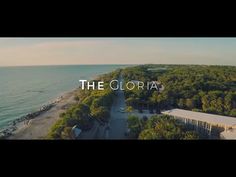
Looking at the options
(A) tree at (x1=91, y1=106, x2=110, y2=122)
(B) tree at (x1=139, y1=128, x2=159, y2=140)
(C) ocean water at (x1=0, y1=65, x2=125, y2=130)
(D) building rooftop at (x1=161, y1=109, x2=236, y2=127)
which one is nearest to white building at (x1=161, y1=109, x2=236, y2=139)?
(D) building rooftop at (x1=161, y1=109, x2=236, y2=127)

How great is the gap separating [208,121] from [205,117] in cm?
10

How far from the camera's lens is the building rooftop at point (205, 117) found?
5637mm

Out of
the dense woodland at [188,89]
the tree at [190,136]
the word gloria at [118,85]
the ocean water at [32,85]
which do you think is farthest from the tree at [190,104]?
the ocean water at [32,85]

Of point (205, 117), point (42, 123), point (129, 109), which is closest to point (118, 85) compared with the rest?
point (129, 109)

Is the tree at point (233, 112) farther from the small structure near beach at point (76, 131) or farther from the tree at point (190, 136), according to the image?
the small structure near beach at point (76, 131)

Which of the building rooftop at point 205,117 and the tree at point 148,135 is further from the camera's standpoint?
the building rooftop at point 205,117

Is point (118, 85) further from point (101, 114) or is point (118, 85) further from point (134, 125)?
point (134, 125)

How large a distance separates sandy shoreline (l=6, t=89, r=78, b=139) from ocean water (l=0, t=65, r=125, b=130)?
132 millimetres

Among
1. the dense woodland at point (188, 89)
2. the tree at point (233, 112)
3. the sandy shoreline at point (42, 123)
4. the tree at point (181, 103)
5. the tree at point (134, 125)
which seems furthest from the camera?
the tree at point (181, 103)

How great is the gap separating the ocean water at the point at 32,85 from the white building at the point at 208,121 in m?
1.28

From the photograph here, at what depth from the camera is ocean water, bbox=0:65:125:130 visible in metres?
5.63

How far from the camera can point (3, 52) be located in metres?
5.65

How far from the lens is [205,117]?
18.9 ft
